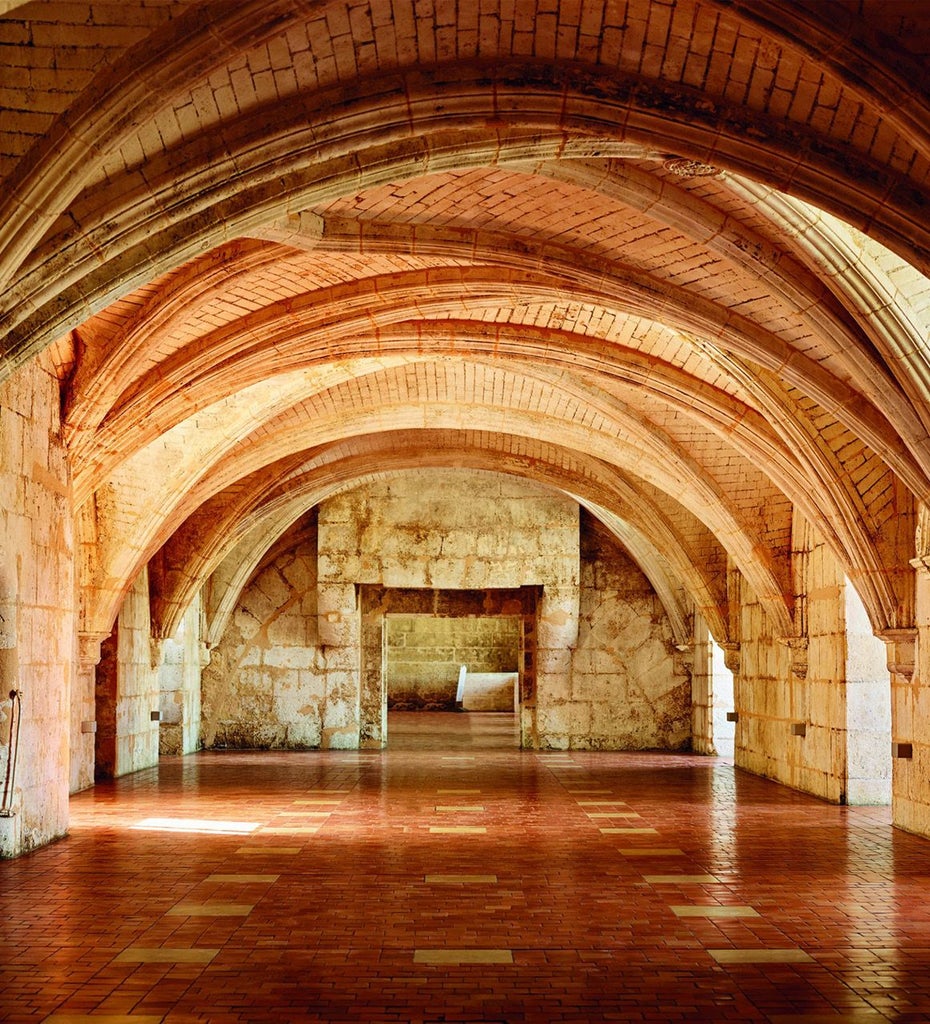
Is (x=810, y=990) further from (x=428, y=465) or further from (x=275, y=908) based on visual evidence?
(x=428, y=465)

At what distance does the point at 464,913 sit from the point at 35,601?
3.63 metres

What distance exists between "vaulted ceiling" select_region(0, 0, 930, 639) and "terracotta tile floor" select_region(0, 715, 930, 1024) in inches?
97.9

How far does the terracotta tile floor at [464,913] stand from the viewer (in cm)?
440

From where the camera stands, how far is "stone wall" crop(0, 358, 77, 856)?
7.45m

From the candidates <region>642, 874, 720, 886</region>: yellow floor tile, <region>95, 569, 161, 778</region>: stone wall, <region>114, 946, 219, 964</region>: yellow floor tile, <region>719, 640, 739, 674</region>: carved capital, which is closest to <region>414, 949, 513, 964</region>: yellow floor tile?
<region>114, 946, 219, 964</region>: yellow floor tile

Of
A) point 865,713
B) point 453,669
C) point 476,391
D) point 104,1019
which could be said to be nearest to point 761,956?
point 104,1019

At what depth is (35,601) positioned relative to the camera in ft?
→ 25.8

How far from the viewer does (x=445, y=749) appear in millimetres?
16766

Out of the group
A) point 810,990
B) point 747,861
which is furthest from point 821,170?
point 747,861

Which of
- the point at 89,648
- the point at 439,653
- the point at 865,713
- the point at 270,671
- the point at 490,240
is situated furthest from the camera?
the point at 439,653

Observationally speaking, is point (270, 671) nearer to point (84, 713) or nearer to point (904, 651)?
point (84, 713)

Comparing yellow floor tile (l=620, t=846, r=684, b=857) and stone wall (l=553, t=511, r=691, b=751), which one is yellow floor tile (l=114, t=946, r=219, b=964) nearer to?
yellow floor tile (l=620, t=846, r=684, b=857)

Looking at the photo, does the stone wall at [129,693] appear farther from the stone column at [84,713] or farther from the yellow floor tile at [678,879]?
the yellow floor tile at [678,879]

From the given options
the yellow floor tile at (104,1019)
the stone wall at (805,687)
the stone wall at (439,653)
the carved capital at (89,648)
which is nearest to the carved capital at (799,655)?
the stone wall at (805,687)
